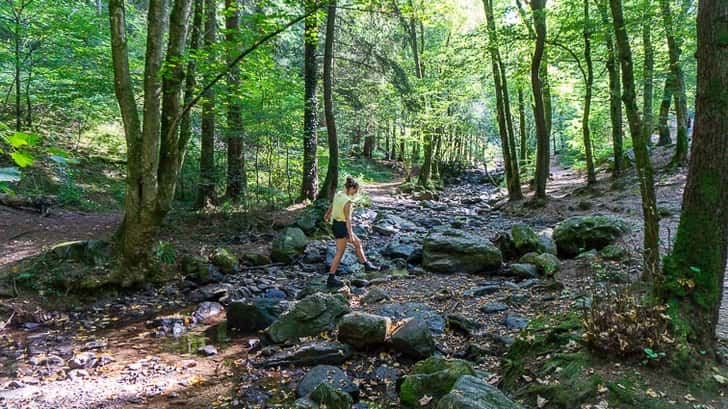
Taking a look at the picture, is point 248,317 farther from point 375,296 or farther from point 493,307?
point 493,307

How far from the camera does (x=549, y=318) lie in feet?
15.3

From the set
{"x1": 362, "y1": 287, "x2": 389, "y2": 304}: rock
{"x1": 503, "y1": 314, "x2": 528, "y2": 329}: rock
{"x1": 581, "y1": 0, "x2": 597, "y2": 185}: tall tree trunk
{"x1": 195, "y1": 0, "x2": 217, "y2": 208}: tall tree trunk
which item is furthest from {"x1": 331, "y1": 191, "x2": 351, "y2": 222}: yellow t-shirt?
{"x1": 581, "y1": 0, "x2": 597, "y2": 185}: tall tree trunk

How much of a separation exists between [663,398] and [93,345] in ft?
20.1

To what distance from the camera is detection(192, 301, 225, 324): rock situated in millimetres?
6715

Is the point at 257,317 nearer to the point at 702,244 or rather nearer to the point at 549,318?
the point at 549,318

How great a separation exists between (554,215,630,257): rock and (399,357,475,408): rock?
211 inches

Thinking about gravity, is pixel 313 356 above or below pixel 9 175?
below

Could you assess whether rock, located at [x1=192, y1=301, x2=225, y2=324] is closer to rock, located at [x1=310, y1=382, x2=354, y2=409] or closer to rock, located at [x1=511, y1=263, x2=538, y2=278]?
rock, located at [x1=310, y1=382, x2=354, y2=409]

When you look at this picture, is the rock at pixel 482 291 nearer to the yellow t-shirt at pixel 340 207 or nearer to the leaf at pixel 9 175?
the yellow t-shirt at pixel 340 207

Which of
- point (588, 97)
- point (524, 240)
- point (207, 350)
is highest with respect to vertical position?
point (588, 97)

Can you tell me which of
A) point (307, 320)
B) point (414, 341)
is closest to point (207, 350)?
point (307, 320)

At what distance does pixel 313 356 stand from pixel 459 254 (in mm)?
4408

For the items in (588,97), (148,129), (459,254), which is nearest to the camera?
(148,129)

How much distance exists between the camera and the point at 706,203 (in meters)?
3.37
